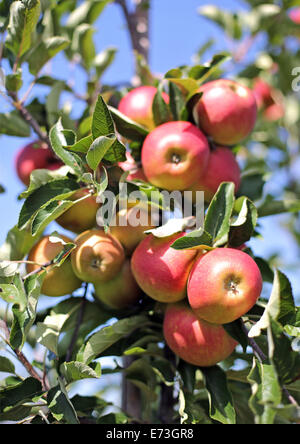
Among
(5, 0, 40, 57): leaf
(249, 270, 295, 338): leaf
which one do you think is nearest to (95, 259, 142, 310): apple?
(249, 270, 295, 338): leaf

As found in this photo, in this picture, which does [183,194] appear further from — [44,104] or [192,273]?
[44,104]

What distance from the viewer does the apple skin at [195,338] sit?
4.00 feet

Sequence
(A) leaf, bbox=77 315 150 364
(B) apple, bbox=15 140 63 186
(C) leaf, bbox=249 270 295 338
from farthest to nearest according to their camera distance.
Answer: (B) apple, bbox=15 140 63 186
(A) leaf, bbox=77 315 150 364
(C) leaf, bbox=249 270 295 338

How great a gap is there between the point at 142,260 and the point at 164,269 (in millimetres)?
81

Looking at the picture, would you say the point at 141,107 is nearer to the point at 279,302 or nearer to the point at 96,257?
the point at 96,257

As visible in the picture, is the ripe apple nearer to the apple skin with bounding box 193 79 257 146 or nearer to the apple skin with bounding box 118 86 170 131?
the apple skin with bounding box 118 86 170 131

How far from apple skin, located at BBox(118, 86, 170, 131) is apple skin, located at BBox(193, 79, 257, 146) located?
13 cm

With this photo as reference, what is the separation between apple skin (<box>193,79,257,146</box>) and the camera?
144 cm

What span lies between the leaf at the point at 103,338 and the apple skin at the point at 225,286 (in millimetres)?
265

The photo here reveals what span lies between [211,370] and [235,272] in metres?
0.40

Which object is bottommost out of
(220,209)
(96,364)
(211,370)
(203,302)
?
(211,370)

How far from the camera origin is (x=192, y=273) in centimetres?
118

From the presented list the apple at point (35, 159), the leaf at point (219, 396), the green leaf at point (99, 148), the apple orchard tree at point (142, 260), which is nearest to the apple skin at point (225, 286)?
the apple orchard tree at point (142, 260)
